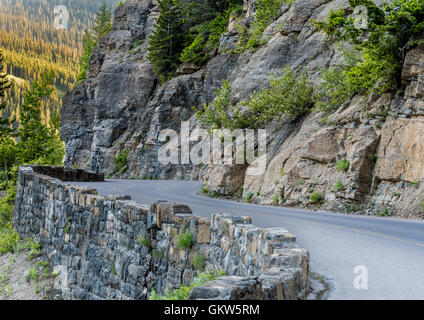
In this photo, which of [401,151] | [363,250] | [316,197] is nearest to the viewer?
[363,250]

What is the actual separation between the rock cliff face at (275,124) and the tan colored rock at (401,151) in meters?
0.04

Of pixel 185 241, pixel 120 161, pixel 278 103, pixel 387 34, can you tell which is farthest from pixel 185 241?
pixel 120 161

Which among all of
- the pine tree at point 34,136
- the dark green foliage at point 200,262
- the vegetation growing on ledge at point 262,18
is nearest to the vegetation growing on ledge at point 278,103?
the vegetation growing on ledge at point 262,18

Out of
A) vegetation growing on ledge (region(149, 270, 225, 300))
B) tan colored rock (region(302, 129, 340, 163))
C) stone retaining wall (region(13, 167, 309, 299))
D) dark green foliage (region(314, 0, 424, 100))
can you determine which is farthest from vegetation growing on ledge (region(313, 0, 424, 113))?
vegetation growing on ledge (region(149, 270, 225, 300))

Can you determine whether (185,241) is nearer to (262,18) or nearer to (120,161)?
(262,18)

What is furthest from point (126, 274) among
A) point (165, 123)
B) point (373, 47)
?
point (165, 123)

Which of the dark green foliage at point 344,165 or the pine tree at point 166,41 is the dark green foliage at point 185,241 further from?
the pine tree at point 166,41

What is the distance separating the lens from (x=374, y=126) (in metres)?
16.4

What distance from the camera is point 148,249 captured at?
916cm

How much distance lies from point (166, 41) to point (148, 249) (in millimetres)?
38918

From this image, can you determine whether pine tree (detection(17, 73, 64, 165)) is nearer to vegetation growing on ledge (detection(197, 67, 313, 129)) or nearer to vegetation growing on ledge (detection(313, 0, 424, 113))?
vegetation growing on ledge (detection(197, 67, 313, 129))

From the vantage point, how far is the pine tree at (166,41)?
44.3 metres

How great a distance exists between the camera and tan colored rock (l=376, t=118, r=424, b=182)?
14.0 meters

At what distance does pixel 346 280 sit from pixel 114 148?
134 ft
